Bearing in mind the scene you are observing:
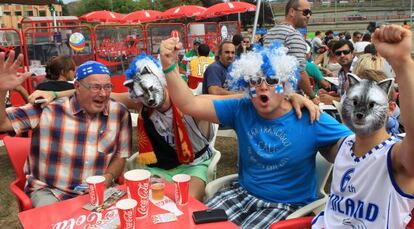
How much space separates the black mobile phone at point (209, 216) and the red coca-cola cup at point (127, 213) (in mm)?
315

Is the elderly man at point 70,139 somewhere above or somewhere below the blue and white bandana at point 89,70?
below

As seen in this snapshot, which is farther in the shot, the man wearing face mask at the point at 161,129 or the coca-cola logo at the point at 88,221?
the man wearing face mask at the point at 161,129

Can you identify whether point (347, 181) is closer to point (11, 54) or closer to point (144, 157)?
point (144, 157)

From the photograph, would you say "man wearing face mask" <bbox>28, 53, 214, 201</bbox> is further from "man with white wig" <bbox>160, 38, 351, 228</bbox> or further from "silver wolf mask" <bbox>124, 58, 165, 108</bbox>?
"man with white wig" <bbox>160, 38, 351, 228</bbox>

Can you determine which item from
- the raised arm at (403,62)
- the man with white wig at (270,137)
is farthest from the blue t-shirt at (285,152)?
the raised arm at (403,62)

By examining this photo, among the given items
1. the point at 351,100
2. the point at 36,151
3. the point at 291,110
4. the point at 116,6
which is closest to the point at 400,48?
the point at 351,100

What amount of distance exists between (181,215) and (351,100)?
39.2 inches

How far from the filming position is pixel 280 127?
2.32m

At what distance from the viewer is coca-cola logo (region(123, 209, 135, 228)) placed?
1.67 meters

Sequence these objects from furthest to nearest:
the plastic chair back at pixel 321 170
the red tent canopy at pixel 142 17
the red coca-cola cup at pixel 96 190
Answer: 1. the red tent canopy at pixel 142 17
2. the plastic chair back at pixel 321 170
3. the red coca-cola cup at pixel 96 190

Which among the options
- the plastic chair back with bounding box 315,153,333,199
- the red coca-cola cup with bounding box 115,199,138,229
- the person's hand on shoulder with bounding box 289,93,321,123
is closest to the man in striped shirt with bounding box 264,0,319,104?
the plastic chair back with bounding box 315,153,333,199

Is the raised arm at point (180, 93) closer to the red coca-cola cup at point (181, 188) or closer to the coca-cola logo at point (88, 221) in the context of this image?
the red coca-cola cup at point (181, 188)

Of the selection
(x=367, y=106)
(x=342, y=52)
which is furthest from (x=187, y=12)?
(x=367, y=106)

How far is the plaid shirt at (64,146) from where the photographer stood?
2574 mm
